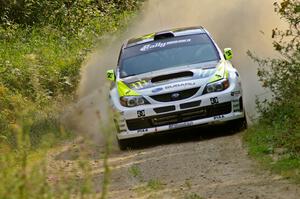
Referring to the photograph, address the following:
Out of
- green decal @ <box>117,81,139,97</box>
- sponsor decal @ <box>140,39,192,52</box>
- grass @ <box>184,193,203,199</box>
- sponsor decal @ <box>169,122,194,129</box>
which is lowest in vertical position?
sponsor decal @ <box>169,122,194,129</box>

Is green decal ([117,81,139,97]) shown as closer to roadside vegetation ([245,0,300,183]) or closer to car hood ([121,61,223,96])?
car hood ([121,61,223,96])

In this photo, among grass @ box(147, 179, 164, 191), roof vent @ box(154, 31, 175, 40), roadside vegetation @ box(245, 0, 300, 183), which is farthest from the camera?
roof vent @ box(154, 31, 175, 40)

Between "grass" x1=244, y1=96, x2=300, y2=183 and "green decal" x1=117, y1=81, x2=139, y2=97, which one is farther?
"green decal" x1=117, y1=81, x2=139, y2=97

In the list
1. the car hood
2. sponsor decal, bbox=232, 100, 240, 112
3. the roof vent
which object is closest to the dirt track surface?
sponsor decal, bbox=232, 100, 240, 112

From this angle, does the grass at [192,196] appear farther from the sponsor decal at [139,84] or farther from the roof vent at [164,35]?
the roof vent at [164,35]

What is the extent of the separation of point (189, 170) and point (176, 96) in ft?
8.58

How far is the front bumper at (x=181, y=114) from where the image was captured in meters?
12.2

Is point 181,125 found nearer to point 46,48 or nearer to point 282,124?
point 282,124

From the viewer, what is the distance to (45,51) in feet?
76.6

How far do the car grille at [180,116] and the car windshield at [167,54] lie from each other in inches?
46.6

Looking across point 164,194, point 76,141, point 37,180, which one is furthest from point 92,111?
point 37,180

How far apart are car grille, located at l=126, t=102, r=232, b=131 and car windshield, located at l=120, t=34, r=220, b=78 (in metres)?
1.18

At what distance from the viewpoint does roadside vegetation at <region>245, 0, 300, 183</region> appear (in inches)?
366

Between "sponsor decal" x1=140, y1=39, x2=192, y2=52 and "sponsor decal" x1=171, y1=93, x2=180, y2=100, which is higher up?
"sponsor decal" x1=140, y1=39, x2=192, y2=52
